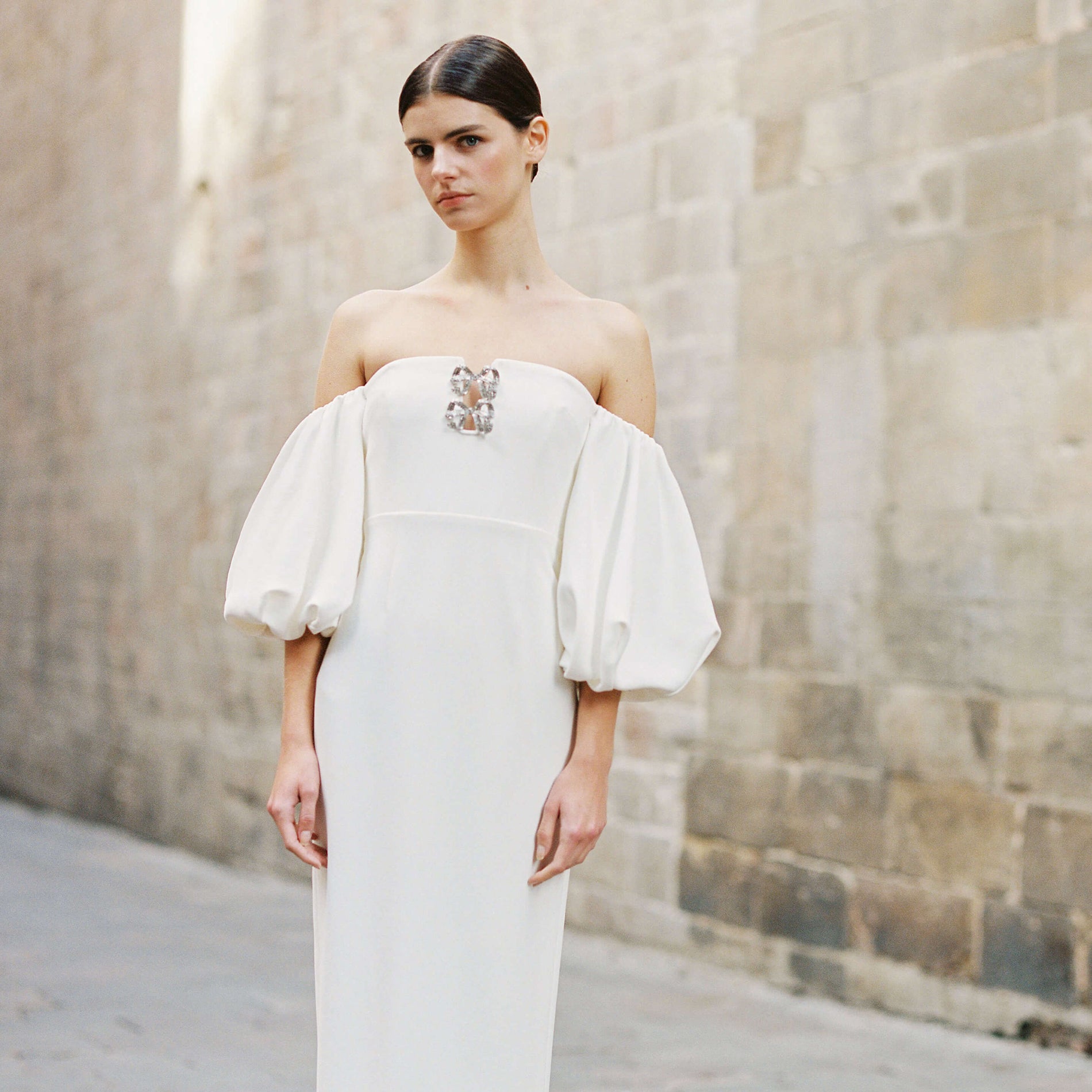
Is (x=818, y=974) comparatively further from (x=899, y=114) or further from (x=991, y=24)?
(x=991, y=24)

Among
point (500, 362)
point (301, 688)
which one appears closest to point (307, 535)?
point (301, 688)

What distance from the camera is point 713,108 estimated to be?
5.51m

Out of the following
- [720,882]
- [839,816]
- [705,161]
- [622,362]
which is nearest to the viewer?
[622,362]

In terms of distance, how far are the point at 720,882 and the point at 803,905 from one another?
379mm

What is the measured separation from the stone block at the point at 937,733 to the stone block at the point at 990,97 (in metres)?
1.56

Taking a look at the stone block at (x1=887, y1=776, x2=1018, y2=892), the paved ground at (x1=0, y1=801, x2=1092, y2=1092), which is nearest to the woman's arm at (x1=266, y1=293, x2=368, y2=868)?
the paved ground at (x1=0, y1=801, x2=1092, y2=1092)

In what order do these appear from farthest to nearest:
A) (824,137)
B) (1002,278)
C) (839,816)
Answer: (824,137)
(839,816)
(1002,278)

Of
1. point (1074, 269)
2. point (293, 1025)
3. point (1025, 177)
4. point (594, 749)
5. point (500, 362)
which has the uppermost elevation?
Result: point (1025, 177)

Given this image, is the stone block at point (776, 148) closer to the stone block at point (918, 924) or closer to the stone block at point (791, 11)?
the stone block at point (791, 11)

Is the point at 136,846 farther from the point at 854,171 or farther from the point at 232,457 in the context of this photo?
the point at 854,171

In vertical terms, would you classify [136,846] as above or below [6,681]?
below

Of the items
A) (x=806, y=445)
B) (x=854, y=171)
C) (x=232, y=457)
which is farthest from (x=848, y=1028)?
(x=232, y=457)

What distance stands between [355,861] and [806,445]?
10.9 feet

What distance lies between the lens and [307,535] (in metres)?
2.11
